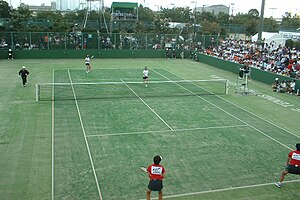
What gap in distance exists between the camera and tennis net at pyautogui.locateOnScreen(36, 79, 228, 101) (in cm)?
2405

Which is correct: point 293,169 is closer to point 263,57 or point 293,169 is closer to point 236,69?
point 236,69

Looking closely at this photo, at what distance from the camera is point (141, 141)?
15.9 meters

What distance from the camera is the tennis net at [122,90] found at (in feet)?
78.9

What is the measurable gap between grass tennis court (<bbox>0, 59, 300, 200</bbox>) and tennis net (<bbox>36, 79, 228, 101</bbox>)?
3.1 inches

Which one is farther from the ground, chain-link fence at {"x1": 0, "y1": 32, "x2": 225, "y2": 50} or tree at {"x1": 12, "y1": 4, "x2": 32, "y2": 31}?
tree at {"x1": 12, "y1": 4, "x2": 32, "y2": 31}

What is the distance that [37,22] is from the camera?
58656mm

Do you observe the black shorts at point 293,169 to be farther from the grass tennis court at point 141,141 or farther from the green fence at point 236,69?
the green fence at point 236,69

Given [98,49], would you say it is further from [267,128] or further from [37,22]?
[267,128]


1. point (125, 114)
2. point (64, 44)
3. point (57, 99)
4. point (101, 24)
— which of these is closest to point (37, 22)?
point (101, 24)

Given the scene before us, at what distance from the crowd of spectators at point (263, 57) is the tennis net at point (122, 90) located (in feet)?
21.3

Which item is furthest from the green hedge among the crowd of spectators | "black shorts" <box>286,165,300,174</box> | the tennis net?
"black shorts" <box>286,165,300,174</box>

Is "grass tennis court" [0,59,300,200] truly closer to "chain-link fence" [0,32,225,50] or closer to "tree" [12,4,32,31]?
"chain-link fence" [0,32,225,50]

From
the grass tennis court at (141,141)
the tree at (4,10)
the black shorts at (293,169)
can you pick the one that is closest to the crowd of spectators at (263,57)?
the grass tennis court at (141,141)

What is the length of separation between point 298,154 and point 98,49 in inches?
1476
